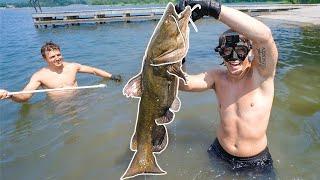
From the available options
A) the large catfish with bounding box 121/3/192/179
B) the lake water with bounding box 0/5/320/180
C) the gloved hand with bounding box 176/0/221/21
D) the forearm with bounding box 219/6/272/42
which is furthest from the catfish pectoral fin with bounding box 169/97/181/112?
the lake water with bounding box 0/5/320/180

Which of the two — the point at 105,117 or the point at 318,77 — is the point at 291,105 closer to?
the point at 318,77

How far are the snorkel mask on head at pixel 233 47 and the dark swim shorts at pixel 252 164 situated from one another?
4.91ft

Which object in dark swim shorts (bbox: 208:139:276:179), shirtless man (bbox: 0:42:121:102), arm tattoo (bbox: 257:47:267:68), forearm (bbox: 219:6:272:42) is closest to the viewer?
forearm (bbox: 219:6:272:42)

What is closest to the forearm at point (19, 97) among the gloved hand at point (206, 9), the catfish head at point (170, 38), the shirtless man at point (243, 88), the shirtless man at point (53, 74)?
the shirtless man at point (53, 74)

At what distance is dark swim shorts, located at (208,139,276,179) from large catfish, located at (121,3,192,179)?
1512 mm

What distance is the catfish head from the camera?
2664 millimetres

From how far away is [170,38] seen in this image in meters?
2.72

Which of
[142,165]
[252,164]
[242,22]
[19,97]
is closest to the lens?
[242,22]

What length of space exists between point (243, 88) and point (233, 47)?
0.60m

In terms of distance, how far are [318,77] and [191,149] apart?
244 inches

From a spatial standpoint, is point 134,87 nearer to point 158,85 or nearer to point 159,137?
point 158,85

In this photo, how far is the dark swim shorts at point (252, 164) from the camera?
4.82 meters

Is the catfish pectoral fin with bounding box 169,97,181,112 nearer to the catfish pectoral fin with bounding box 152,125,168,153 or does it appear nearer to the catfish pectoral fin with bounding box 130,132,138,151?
the catfish pectoral fin with bounding box 152,125,168,153

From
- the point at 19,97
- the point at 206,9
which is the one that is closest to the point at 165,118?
the point at 206,9
